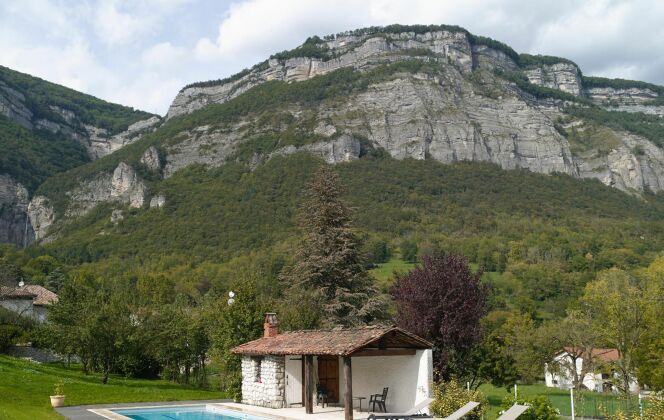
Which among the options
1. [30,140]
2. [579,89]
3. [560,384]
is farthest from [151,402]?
[579,89]

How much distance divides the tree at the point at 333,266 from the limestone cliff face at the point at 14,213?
10834 cm

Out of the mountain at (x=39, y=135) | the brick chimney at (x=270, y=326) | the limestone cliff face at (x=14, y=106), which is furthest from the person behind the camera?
the limestone cliff face at (x=14, y=106)

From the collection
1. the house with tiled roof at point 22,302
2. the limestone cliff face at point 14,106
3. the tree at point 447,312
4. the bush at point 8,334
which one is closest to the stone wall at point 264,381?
the tree at point 447,312

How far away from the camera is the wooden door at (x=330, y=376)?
823 inches

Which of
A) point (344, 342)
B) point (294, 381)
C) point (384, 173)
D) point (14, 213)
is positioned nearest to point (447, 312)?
point (344, 342)

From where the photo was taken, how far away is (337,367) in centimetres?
2094

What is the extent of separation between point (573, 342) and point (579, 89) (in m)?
159

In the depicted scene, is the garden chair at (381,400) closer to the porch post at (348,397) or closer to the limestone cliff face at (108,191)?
the porch post at (348,397)

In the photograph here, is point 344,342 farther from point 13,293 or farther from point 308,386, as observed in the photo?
point 13,293

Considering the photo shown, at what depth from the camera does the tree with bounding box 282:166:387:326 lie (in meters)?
29.9

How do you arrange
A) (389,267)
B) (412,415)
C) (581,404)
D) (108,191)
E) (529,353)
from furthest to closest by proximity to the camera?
(108,191) → (389,267) → (529,353) → (581,404) → (412,415)

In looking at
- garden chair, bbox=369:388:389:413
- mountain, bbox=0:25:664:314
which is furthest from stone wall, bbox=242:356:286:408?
mountain, bbox=0:25:664:314

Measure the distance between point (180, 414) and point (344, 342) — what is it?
706 cm

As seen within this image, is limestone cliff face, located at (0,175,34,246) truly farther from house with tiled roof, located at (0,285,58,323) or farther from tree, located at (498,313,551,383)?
tree, located at (498,313,551,383)
